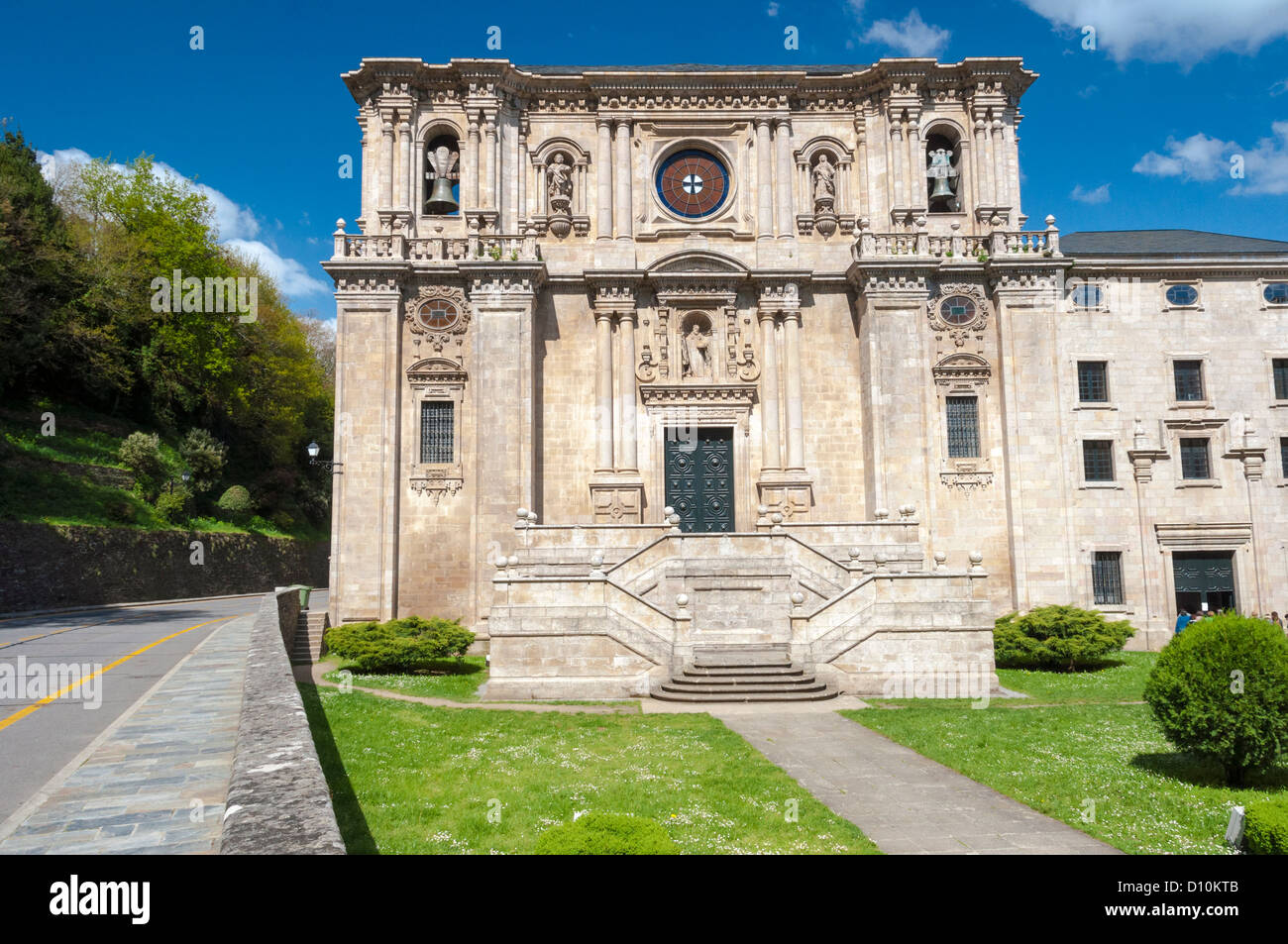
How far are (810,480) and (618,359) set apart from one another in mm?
7503

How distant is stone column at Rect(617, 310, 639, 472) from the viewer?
28.0 m

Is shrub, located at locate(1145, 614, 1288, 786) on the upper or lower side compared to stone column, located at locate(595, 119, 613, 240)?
lower

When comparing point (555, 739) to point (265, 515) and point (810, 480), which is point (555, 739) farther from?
point (265, 515)

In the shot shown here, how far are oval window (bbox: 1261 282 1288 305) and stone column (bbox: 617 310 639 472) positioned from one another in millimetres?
21667

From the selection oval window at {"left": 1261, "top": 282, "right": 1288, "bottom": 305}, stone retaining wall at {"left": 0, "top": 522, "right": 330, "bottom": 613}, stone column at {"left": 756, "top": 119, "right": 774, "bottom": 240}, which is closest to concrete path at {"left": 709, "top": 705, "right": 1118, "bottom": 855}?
Result: stone column at {"left": 756, "top": 119, "right": 774, "bottom": 240}

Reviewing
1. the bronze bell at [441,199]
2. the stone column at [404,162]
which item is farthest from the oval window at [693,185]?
the stone column at [404,162]

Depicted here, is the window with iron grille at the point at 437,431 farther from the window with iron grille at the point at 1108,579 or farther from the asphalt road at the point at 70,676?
the window with iron grille at the point at 1108,579

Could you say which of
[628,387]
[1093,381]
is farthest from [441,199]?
[1093,381]

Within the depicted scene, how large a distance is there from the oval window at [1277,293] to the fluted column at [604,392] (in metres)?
22.4

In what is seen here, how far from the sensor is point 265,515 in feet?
173

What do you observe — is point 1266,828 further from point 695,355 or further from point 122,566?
point 122,566

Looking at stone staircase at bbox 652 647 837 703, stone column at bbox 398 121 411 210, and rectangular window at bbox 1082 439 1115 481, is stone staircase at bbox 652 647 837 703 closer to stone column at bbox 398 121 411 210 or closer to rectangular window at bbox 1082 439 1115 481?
rectangular window at bbox 1082 439 1115 481

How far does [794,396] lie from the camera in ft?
92.2
